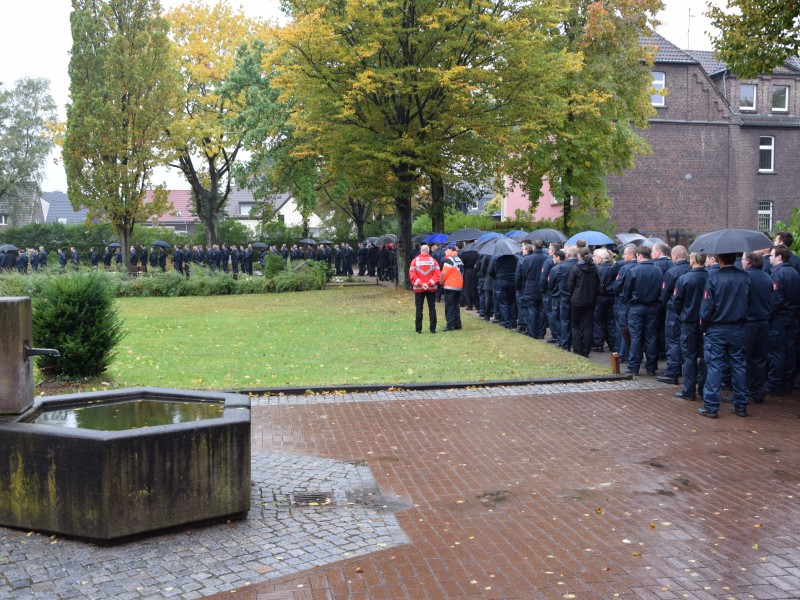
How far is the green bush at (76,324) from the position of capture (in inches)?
432

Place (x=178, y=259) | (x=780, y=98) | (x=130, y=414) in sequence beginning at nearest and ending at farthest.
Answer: (x=130, y=414) → (x=178, y=259) → (x=780, y=98)

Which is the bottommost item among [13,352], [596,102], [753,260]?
[13,352]

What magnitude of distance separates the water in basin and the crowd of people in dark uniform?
20.5 feet

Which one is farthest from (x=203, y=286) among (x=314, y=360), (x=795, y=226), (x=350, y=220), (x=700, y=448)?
(x=350, y=220)

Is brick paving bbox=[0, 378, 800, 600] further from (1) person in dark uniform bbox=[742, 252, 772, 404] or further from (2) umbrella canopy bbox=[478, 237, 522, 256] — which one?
(2) umbrella canopy bbox=[478, 237, 522, 256]

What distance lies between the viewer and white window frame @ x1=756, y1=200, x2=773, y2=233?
4262 cm

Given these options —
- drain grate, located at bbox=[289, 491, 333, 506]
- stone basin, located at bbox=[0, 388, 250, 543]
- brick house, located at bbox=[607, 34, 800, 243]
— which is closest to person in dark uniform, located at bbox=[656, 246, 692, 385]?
drain grate, located at bbox=[289, 491, 333, 506]

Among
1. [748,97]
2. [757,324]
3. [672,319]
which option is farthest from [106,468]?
[748,97]

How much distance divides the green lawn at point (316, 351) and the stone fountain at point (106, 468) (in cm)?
521

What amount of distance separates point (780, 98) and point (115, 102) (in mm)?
34445

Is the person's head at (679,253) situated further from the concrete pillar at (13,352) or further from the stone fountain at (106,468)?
the concrete pillar at (13,352)

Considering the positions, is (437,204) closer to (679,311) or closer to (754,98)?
(679,311)

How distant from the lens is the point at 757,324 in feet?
33.9

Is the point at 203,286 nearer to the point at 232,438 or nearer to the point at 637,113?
the point at 637,113
